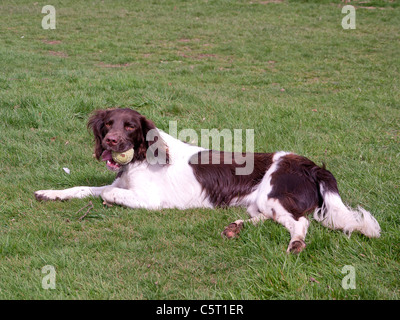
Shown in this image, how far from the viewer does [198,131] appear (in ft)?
20.7

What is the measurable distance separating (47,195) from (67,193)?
7.3 inches

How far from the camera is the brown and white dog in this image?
12.6ft

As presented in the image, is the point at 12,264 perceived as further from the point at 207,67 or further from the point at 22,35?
the point at 22,35

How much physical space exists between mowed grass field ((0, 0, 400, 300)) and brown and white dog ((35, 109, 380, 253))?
177 mm

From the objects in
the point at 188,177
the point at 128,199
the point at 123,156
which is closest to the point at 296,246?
the point at 188,177

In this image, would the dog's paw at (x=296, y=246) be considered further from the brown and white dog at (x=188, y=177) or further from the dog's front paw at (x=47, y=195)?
the dog's front paw at (x=47, y=195)

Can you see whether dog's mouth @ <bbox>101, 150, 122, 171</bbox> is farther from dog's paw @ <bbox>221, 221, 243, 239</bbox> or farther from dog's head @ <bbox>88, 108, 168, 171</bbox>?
dog's paw @ <bbox>221, 221, 243, 239</bbox>

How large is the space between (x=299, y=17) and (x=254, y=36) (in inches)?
136

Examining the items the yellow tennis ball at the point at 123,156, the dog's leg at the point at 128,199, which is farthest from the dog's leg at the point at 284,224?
the yellow tennis ball at the point at 123,156

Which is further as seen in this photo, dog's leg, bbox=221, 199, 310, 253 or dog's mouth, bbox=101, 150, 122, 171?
dog's mouth, bbox=101, 150, 122, 171

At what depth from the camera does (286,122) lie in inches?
259

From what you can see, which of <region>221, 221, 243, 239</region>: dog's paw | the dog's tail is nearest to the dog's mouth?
<region>221, 221, 243, 239</region>: dog's paw

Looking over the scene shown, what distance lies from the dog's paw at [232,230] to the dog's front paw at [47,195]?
5.64 ft
